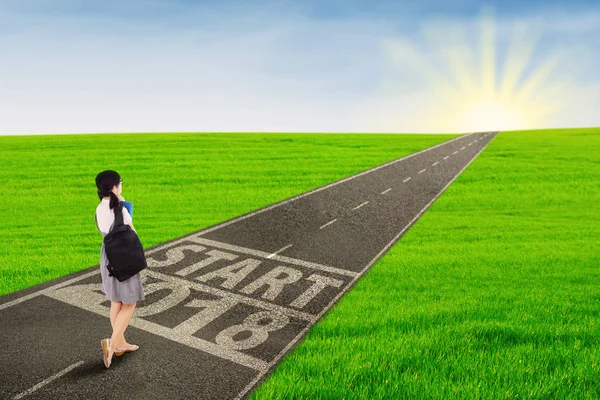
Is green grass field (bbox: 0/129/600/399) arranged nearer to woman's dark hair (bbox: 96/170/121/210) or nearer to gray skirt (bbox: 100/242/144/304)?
gray skirt (bbox: 100/242/144/304)

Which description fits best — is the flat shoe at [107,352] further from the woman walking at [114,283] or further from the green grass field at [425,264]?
the green grass field at [425,264]

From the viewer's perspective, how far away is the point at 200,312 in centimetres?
810

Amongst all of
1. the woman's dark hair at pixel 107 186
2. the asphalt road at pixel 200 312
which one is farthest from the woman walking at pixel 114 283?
the asphalt road at pixel 200 312

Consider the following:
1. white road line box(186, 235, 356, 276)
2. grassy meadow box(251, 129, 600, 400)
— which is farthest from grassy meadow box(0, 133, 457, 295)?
grassy meadow box(251, 129, 600, 400)

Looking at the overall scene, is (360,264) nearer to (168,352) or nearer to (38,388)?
(168,352)

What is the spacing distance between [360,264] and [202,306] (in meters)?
3.73

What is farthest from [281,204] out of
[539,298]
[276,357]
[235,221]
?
[276,357]

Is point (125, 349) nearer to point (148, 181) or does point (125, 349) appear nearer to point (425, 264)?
point (425, 264)

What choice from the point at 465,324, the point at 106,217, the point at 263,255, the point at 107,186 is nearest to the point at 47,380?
the point at 106,217

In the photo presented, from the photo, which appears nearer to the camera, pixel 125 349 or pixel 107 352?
pixel 107 352

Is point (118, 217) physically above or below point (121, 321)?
above

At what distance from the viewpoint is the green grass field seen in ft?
19.4

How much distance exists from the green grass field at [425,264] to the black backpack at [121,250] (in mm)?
2024

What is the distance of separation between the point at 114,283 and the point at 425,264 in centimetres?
665
